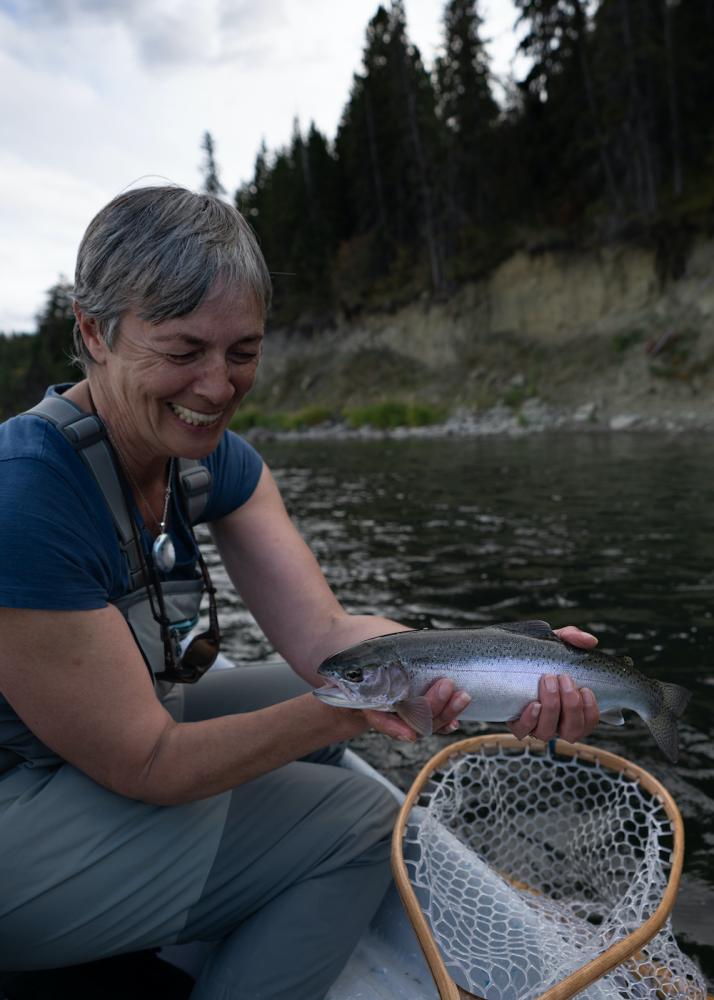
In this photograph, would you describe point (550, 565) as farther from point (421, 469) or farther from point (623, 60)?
point (623, 60)

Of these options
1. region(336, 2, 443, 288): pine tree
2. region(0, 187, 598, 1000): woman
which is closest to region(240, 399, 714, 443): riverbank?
region(336, 2, 443, 288): pine tree

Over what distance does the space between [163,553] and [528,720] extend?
49.4 inches

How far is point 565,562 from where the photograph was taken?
8.45 m

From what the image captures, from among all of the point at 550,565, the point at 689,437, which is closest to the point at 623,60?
the point at 689,437

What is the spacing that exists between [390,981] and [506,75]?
138ft

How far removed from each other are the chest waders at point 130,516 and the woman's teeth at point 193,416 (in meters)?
0.21

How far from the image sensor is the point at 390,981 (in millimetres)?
2379

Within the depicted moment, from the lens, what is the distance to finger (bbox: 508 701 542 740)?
7.75ft

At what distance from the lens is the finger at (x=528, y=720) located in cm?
236

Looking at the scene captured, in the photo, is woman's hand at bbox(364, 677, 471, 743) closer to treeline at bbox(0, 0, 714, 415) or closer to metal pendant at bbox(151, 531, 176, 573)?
metal pendant at bbox(151, 531, 176, 573)

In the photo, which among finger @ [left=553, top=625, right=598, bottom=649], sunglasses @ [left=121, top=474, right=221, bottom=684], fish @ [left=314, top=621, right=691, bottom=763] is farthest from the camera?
finger @ [left=553, top=625, right=598, bottom=649]

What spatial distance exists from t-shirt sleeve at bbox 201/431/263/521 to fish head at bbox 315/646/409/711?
0.82m

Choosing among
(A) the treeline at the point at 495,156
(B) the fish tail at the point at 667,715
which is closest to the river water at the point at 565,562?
(B) the fish tail at the point at 667,715

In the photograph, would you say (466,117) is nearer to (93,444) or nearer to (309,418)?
(309,418)
